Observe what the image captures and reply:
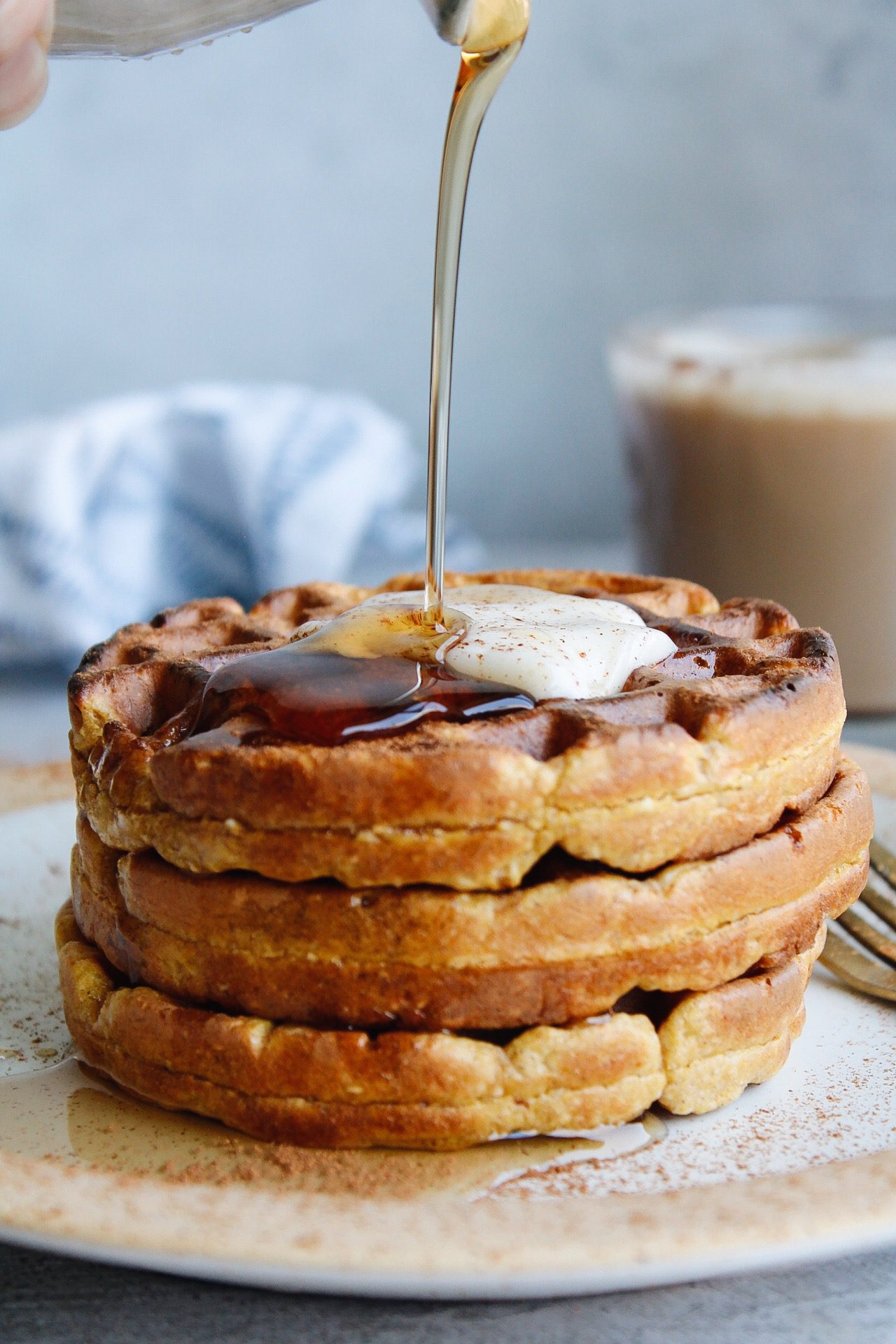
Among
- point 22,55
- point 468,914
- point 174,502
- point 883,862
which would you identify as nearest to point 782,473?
point 883,862

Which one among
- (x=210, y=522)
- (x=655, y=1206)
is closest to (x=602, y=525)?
(x=210, y=522)

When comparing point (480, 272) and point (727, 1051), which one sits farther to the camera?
point (480, 272)

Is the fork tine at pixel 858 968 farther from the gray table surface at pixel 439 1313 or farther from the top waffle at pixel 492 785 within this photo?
the gray table surface at pixel 439 1313

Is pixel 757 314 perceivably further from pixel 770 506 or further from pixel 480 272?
pixel 480 272

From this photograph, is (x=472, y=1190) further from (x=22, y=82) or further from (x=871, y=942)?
(x=22, y=82)

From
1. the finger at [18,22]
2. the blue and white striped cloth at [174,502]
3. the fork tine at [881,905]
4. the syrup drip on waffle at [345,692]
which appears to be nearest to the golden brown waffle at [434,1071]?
the syrup drip on waffle at [345,692]

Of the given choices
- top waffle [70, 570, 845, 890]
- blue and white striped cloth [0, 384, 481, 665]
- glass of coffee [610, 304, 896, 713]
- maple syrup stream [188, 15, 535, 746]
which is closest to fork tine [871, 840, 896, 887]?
top waffle [70, 570, 845, 890]
